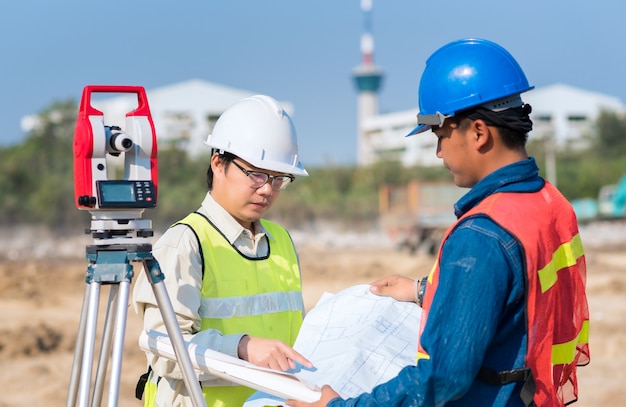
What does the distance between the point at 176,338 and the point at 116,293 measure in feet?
0.64

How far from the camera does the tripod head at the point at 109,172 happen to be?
207cm

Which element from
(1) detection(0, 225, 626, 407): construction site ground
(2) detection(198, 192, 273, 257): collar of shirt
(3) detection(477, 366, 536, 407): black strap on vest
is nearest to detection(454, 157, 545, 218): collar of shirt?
(3) detection(477, 366, 536, 407): black strap on vest

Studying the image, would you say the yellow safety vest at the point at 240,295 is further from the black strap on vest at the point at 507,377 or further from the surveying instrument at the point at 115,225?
the black strap on vest at the point at 507,377

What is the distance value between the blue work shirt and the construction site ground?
579cm

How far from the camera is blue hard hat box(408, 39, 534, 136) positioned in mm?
1899

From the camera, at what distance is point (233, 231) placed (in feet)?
8.79

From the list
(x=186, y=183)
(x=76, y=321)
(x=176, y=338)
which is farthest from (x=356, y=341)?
(x=186, y=183)

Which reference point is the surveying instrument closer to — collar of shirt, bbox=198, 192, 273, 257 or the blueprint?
the blueprint

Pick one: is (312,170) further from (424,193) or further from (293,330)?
(293,330)

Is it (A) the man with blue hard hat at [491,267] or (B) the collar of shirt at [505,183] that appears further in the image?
(B) the collar of shirt at [505,183]

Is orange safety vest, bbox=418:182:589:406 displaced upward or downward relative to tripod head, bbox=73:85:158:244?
downward

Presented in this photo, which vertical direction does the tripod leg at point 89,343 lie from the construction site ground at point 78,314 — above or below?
above

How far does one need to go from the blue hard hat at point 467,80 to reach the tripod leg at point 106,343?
2.92 feet

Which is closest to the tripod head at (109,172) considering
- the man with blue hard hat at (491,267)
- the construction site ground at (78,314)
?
the man with blue hard hat at (491,267)
